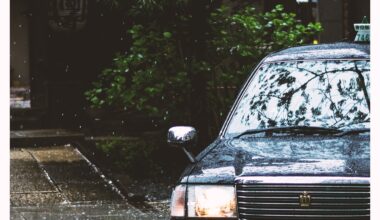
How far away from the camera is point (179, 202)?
5660 mm

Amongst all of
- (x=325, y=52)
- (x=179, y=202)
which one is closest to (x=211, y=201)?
(x=179, y=202)

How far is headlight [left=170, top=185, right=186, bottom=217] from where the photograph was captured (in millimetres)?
5621

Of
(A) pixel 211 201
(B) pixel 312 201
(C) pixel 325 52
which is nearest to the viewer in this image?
(B) pixel 312 201

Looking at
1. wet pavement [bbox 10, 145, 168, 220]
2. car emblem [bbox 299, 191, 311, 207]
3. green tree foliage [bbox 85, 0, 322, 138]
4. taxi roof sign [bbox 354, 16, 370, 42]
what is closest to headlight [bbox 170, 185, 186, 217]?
car emblem [bbox 299, 191, 311, 207]

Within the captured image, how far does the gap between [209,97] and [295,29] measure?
6.05ft

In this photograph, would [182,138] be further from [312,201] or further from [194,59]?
[194,59]

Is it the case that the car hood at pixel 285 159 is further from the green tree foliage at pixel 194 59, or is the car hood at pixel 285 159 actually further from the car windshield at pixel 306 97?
the green tree foliage at pixel 194 59

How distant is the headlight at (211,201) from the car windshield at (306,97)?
43.7 inches

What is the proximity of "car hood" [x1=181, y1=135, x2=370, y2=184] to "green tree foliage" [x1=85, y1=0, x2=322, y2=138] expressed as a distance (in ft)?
22.8

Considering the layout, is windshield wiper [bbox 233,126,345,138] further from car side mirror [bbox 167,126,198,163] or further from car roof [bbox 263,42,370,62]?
car roof [bbox 263,42,370,62]

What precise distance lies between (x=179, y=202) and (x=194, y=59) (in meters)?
7.64

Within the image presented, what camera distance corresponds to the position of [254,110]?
22.2 feet

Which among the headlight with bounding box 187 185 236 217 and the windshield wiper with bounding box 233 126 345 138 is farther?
the windshield wiper with bounding box 233 126 345 138
